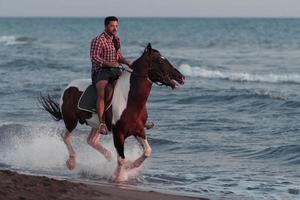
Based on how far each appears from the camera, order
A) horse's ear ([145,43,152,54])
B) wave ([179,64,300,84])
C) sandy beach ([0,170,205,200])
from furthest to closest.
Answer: wave ([179,64,300,84])
horse's ear ([145,43,152,54])
sandy beach ([0,170,205,200])

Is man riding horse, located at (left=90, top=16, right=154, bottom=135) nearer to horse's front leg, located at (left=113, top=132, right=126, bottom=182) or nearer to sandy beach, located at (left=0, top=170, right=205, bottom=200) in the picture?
horse's front leg, located at (left=113, top=132, right=126, bottom=182)

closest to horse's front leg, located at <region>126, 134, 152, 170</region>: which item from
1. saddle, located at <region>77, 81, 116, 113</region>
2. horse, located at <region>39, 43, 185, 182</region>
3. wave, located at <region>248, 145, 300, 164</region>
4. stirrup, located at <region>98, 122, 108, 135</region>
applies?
horse, located at <region>39, 43, 185, 182</region>

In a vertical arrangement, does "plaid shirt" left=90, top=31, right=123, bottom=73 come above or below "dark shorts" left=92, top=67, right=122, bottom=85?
above

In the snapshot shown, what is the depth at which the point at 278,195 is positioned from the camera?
9.81m

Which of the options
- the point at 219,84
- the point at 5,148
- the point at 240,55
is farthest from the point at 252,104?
the point at 240,55

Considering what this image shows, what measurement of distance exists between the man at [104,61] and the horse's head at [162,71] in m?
0.56

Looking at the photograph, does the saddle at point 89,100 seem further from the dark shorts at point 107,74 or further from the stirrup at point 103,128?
the stirrup at point 103,128

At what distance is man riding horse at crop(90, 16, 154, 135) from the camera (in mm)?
10445

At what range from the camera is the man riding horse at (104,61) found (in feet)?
34.3

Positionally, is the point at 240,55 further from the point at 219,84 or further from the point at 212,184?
the point at 212,184

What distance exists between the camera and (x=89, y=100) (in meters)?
10.8

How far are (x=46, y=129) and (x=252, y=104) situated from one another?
271 inches

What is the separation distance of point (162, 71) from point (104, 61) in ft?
2.93

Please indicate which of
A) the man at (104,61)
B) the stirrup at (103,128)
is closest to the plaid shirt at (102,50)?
the man at (104,61)
